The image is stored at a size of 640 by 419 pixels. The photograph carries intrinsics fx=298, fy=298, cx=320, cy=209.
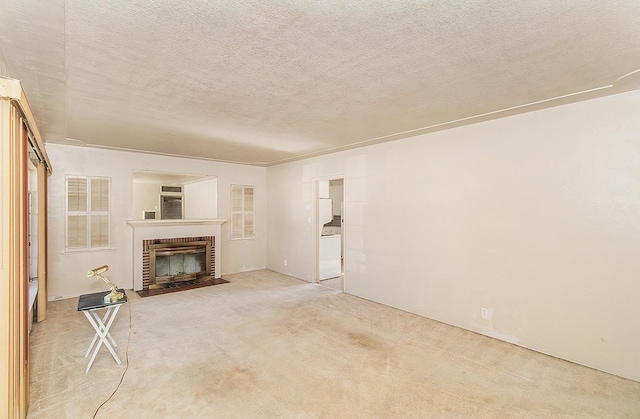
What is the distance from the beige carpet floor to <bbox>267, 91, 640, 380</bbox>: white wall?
12.1 inches

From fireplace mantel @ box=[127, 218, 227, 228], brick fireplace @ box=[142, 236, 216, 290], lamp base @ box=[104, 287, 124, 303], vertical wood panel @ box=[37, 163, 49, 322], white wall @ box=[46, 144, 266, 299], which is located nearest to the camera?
lamp base @ box=[104, 287, 124, 303]

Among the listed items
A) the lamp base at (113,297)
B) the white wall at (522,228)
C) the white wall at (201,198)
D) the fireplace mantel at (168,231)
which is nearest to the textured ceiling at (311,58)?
the white wall at (522,228)

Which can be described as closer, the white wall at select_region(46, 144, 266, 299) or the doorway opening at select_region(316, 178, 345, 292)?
the white wall at select_region(46, 144, 266, 299)

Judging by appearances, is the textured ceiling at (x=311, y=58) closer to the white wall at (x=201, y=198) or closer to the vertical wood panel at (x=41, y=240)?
the vertical wood panel at (x=41, y=240)

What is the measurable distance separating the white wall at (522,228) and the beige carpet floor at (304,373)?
31cm

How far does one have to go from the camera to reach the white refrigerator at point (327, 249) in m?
5.99

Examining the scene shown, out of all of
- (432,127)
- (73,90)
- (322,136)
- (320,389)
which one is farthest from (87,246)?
(432,127)

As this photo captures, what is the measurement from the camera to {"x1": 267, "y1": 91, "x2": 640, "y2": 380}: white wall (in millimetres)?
2650

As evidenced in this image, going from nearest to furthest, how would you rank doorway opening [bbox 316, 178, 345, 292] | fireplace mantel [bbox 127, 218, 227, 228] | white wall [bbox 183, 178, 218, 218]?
1. fireplace mantel [bbox 127, 218, 227, 228]
2. doorway opening [bbox 316, 178, 345, 292]
3. white wall [bbox 183, 178, 218, 218]

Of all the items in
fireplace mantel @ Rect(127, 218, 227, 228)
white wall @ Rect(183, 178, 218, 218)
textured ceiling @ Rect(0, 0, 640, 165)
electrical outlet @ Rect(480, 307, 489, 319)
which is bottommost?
electrical outlet @ Rect(480, 307, 489, 319)

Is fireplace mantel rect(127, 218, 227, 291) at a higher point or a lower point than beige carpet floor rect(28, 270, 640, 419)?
higher

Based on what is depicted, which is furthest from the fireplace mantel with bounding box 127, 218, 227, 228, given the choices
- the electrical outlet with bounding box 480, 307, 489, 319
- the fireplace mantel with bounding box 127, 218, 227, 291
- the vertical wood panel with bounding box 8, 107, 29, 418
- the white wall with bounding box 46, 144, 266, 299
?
the electrical outlet with bounding box 480, 307, 489, 319

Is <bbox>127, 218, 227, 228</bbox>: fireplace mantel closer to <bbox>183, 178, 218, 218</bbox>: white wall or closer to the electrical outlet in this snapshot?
<bbox>183, 178, 218, 218</bbox>: white wall

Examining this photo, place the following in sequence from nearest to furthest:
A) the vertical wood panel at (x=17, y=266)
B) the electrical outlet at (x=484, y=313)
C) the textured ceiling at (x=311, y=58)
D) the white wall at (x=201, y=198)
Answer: the textured ceiling at (x=311, y=58)
the vertical wood panel at (x=17, y=266)
the electrical outlet at (x=484, y=313)
the white wall at (x=201, y=198)
